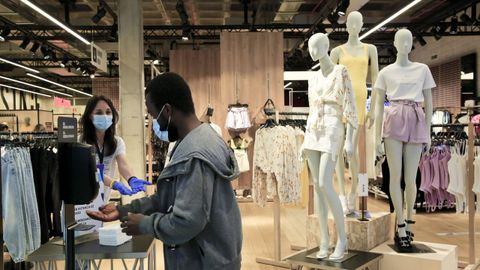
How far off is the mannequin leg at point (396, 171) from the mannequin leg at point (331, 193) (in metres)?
0.58

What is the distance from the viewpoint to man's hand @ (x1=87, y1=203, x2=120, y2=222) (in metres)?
1.66

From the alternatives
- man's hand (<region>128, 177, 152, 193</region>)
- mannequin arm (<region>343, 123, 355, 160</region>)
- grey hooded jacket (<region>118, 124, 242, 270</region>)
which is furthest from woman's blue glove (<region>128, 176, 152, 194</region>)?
mannequin arm (<region>343, 123, 355, 160</region>)

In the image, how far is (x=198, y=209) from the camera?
1.43 meters

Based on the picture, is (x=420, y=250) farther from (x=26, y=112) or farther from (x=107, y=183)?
(x=26, y=112)

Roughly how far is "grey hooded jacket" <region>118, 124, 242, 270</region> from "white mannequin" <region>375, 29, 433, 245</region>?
8.05 feet

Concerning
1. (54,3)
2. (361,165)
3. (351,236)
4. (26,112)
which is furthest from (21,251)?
(26,112)

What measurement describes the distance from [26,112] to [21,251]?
34.6ft

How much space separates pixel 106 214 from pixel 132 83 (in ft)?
19.2

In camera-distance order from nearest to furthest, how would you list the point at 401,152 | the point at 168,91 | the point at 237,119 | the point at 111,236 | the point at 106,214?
1. the point at 168,91
2. the point at 106,214
3. the point at 111,236
4. the point at 401,152
5. the point at 237,119

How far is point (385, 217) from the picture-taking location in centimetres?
437

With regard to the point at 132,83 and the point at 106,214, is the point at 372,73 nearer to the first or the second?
the point at 106,214

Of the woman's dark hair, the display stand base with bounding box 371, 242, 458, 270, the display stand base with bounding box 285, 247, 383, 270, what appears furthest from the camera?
the display stand base with bounding box 371, 242, 458, 270

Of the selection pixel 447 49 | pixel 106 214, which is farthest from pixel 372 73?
pixel 447 49

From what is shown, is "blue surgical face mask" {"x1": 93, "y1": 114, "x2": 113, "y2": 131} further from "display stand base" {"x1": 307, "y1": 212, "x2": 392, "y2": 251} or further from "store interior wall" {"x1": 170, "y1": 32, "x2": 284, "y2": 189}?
"store interior wall" {"x1": 170, "y1": 32, "x2": 284, "y2": 189}
